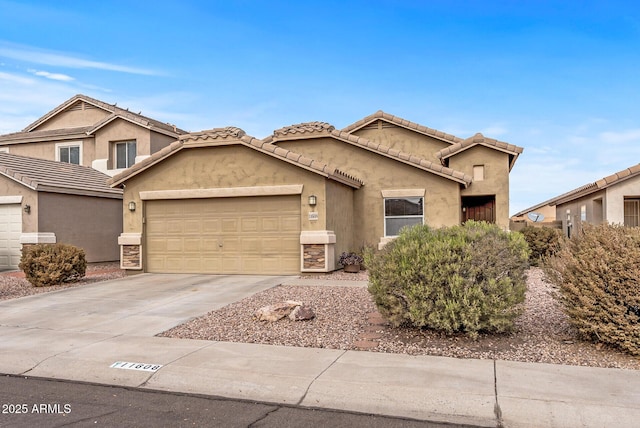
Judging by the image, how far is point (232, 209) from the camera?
15.6 meters

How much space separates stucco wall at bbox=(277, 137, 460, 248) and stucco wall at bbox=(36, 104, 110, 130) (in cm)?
1484

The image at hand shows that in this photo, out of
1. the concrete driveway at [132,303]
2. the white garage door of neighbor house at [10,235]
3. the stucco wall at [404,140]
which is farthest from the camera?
the stucco wall at [404,140]

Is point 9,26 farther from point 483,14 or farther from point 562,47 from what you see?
point 562,47

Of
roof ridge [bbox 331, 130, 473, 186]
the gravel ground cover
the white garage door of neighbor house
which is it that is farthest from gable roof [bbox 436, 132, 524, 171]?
the white garage door of neighbor house

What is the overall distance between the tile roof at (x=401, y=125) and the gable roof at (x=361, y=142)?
12.3ft

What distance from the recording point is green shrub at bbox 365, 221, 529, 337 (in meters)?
7.21

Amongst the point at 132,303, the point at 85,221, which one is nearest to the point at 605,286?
the point at 132,303

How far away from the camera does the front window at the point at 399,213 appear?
17.5m

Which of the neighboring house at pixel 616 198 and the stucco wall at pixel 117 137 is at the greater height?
the stucco wall at pixel 117 137

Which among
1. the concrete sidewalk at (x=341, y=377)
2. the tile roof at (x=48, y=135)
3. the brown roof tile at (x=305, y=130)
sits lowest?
the concrete sidewalk at (x=341, y=377)

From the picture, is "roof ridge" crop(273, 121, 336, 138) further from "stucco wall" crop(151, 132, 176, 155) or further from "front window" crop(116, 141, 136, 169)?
"front window" crop(116, 141, 136, 169)

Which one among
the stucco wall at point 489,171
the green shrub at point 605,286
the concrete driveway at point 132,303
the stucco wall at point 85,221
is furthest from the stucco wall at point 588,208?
the stucco wall at point 85,221

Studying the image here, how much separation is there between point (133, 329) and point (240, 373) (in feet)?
11.1

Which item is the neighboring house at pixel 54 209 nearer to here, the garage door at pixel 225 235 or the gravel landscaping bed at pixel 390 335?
the garage door at pixel 225 235
